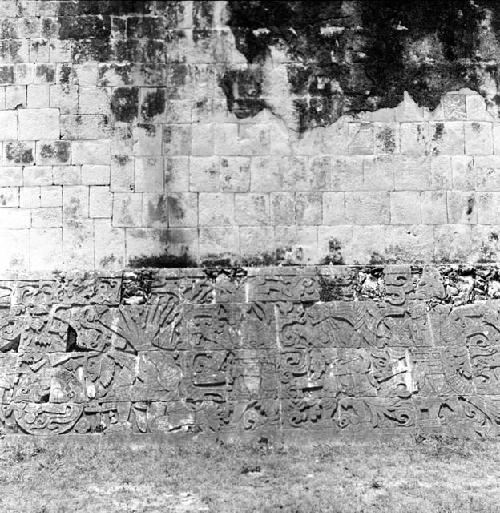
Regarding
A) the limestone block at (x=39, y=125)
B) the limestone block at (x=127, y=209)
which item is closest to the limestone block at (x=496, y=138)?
the limestone block at (x=127, y=209)

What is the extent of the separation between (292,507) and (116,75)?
4968 millimetres

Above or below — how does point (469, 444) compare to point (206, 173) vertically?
below

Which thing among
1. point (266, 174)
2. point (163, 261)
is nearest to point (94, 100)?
point (163, 261)

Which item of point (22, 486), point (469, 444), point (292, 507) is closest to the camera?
point (292, 507)

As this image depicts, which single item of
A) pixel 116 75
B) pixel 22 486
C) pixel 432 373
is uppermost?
pixel 116 75

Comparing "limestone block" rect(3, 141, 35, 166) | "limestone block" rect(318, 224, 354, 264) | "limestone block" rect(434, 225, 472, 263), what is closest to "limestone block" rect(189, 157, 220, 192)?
"limestone block" rect(318, 224, 354, 264)

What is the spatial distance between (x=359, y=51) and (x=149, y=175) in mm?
2734

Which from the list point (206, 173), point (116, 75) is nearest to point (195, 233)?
point (206, 173)

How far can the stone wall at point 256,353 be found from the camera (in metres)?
7.54

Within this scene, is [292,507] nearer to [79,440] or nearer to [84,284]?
[79,440]

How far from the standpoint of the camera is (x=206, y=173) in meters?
8.03

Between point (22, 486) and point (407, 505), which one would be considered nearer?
point (407, 505)

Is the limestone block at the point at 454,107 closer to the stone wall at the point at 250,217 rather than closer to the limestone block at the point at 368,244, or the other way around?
the stone wall at the point at 250,217

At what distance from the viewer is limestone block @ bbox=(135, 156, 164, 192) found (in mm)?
7992
